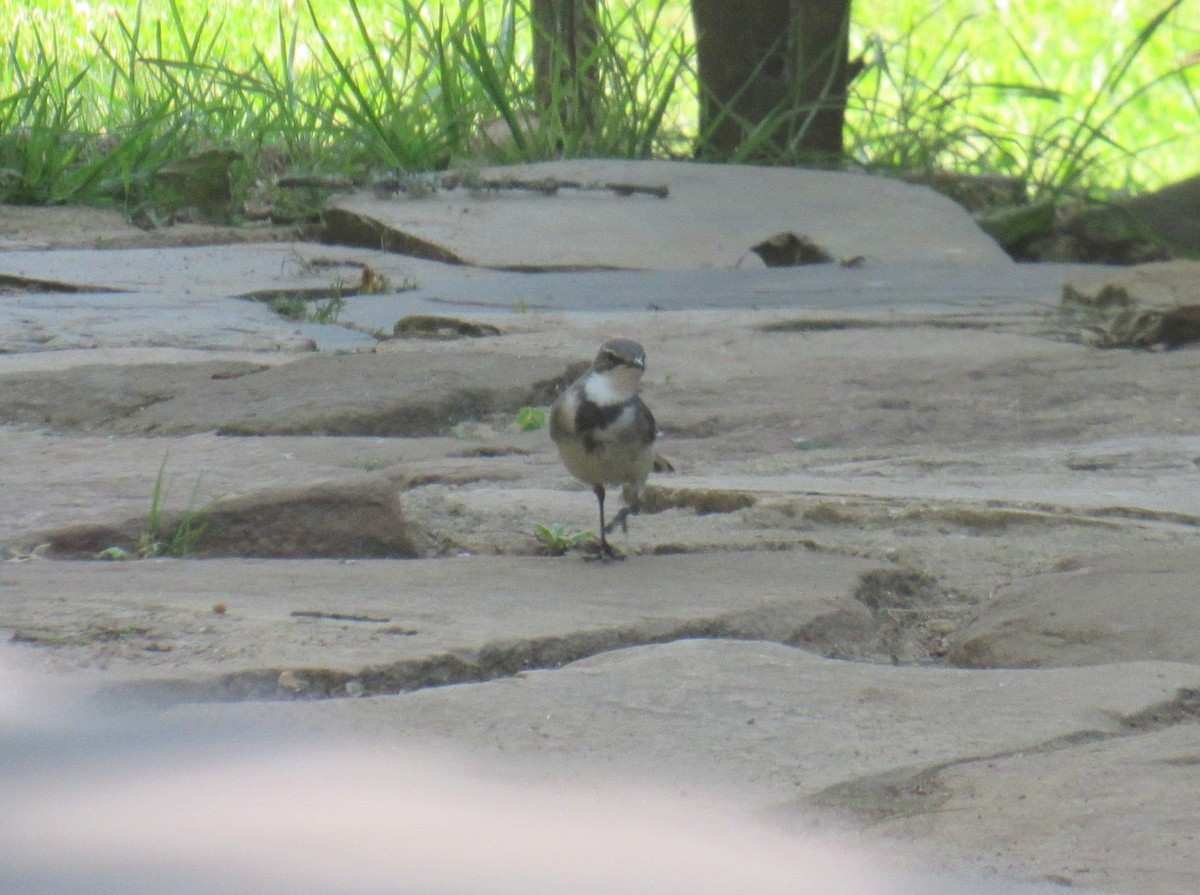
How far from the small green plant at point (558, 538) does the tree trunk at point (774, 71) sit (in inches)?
170

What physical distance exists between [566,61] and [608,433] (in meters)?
4.60

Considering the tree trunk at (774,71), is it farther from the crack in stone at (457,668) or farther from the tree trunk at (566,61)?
the crack in stone at (457,668)

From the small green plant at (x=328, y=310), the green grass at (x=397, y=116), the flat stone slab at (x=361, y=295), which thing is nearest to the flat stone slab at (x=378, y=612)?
the flat stone slab at (x=361, y=295)

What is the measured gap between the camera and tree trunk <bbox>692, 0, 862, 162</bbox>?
22.5ft

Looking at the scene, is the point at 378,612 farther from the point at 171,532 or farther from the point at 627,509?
the point at 627,509

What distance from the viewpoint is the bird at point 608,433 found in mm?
2770

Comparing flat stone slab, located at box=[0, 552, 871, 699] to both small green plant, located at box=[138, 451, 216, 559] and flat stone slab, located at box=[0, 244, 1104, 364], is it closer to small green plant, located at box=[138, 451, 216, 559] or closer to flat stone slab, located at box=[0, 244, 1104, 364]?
small green plant, located at box=[138, 451, 216, 559]

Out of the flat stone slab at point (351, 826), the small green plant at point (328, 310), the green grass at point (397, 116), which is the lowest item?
the flat stone slab at point (351, 826)

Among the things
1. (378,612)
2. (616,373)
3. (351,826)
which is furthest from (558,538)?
(351,826)

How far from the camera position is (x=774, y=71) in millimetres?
7031

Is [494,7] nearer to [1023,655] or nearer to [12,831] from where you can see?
[1023,655]

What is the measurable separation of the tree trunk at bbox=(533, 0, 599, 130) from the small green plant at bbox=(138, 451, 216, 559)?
4.61 m

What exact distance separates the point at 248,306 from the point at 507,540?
2.10m

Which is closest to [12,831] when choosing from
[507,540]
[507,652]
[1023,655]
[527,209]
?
[507,652]
